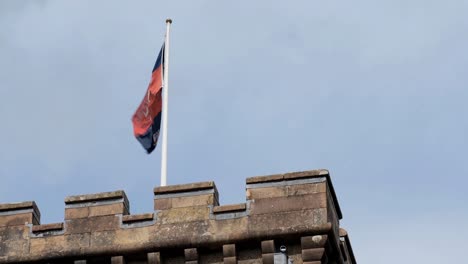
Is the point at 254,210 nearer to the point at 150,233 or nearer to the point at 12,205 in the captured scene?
the point at 150,233

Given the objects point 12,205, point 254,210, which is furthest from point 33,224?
point 254,210

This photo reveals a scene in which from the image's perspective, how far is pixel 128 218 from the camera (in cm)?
2683

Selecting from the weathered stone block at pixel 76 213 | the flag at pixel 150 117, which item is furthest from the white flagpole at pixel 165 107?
the weathered stone block at pixel 76 213

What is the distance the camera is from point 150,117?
1236 inches

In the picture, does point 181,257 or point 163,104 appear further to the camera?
point 163,104

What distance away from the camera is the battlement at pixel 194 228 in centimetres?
2597

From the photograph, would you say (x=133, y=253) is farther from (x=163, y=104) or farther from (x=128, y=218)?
(x=163, y=104)

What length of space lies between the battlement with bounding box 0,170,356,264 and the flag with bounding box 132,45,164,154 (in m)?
4.04

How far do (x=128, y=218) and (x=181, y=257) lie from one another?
1.34 m

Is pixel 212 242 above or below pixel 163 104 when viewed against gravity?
below

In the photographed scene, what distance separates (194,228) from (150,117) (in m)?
5.52

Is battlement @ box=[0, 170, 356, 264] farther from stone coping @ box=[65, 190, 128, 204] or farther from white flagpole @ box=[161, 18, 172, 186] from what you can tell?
white flagpole @ box=[161, 18, 172, 186]

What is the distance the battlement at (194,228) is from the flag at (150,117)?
4037 millimetres

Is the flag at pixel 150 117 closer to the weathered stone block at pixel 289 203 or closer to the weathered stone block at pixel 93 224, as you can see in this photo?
the weathered stone block at pixel 93 224
